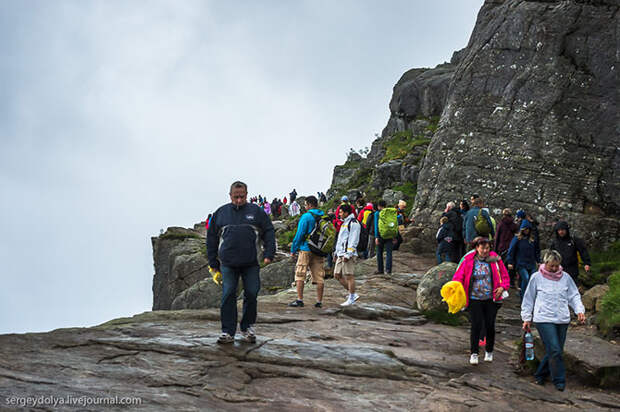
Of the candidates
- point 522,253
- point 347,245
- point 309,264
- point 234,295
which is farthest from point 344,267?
point 234,295

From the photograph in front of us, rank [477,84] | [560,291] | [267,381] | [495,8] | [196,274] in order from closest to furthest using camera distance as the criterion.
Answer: [267,381], [560,291], [477,84], [495,8], [196,274]

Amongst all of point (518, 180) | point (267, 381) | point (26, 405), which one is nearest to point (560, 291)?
point (267, 381)

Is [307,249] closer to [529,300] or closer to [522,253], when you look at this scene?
[522,253]

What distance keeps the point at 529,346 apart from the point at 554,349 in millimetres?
754

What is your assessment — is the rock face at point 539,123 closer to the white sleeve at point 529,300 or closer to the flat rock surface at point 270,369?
the flat rock surface at point 270,369

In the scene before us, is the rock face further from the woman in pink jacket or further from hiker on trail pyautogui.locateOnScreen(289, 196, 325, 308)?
the woman in pink jacket

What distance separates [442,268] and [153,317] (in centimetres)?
741

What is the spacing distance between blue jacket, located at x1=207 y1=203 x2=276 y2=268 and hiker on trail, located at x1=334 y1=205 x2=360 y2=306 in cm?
446

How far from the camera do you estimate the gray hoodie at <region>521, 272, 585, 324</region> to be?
27.4 ft

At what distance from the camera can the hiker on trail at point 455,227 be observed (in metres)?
17.3

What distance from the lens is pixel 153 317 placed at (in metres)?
10.9

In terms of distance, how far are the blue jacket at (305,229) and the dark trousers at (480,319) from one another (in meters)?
4.74

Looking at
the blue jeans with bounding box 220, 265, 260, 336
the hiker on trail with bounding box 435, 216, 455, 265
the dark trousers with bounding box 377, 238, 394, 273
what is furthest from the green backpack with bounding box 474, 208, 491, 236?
the blue jeans with bounding box 220, 265, 260, 336

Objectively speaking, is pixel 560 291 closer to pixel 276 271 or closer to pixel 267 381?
pixel 267 381
